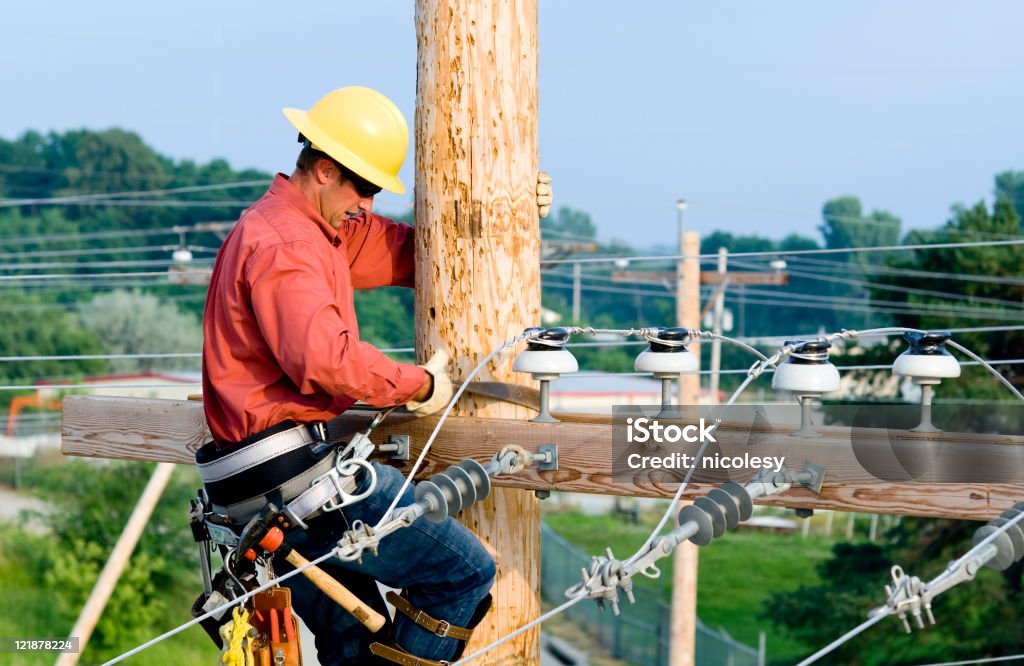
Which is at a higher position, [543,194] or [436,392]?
[543,194]

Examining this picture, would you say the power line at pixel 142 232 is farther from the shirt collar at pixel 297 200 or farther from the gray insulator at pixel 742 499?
the gray insulator at pixel 742 499

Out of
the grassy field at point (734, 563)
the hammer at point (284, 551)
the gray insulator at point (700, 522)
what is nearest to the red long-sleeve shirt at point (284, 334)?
the hammer at point (284, 551)

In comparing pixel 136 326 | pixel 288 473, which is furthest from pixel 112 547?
pixel 288 473

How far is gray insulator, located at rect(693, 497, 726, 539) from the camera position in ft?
10.6

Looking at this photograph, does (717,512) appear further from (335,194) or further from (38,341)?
(38,341)

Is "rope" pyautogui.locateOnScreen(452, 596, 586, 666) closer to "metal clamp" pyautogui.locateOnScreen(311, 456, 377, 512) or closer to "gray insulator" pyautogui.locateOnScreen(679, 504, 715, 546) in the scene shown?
"gray insulator" pyautogui.locateOnScreen(679, 504, 715, 546)

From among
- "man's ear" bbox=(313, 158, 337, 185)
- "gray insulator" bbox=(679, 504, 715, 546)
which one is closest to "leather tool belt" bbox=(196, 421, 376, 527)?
"man's ear" bbox=(313, 158, 337, 185)

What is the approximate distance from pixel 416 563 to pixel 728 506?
1.04m

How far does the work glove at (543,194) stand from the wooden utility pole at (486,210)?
0.03 m

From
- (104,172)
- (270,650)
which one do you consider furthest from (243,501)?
(104,172)

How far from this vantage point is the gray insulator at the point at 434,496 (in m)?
3.49

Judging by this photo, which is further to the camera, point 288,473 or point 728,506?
point 288,473

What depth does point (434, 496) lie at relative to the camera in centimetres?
349

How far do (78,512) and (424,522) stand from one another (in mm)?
29085
